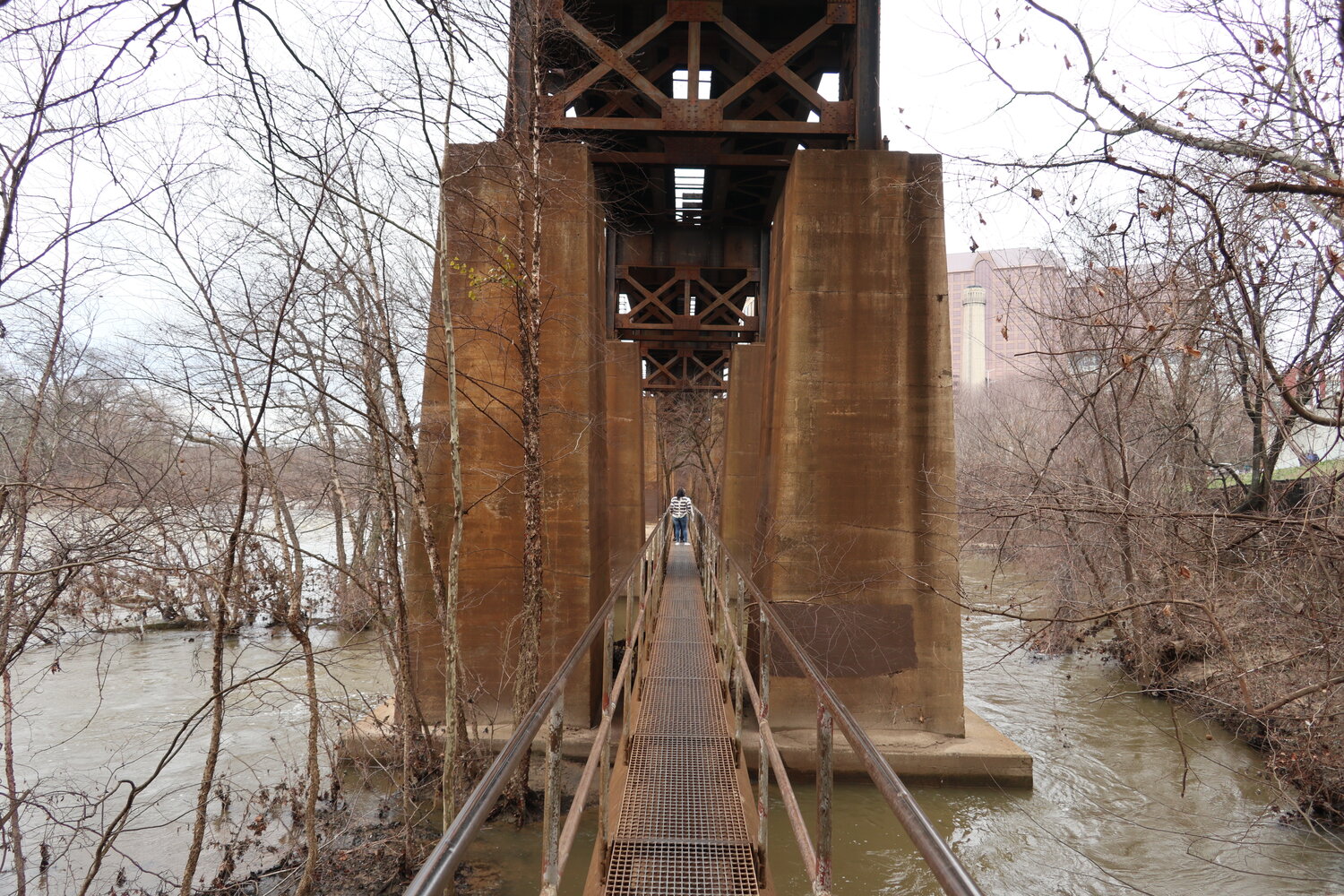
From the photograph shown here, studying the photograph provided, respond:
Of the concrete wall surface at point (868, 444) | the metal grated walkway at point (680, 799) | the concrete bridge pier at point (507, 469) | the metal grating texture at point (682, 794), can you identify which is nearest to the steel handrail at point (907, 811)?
the metal grated walkway at point (680, 799)

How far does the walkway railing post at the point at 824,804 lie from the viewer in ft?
8.06

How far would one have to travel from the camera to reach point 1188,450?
1383 centimetres

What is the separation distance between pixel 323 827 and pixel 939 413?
8.10m

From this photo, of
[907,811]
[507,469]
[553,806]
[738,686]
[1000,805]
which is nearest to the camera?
[907,811]

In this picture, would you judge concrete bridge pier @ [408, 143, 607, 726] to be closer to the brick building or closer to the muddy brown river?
the muddy brown river

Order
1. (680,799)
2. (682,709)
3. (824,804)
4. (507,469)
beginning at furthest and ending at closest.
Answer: (507,469)
(682,709)
(680,799)
(824,804)

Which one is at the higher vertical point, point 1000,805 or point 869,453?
point 869,453

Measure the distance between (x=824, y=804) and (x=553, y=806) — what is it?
98 cm

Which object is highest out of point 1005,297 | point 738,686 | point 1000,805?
point 1005,297

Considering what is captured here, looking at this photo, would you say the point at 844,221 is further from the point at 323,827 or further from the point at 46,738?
the point at 46,738

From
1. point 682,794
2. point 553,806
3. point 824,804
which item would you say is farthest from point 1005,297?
point 553,806

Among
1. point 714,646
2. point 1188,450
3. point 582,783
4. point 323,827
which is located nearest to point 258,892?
point 323,827

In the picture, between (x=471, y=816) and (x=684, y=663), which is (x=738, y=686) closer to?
(x=684, y=663)

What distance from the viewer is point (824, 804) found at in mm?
2547
